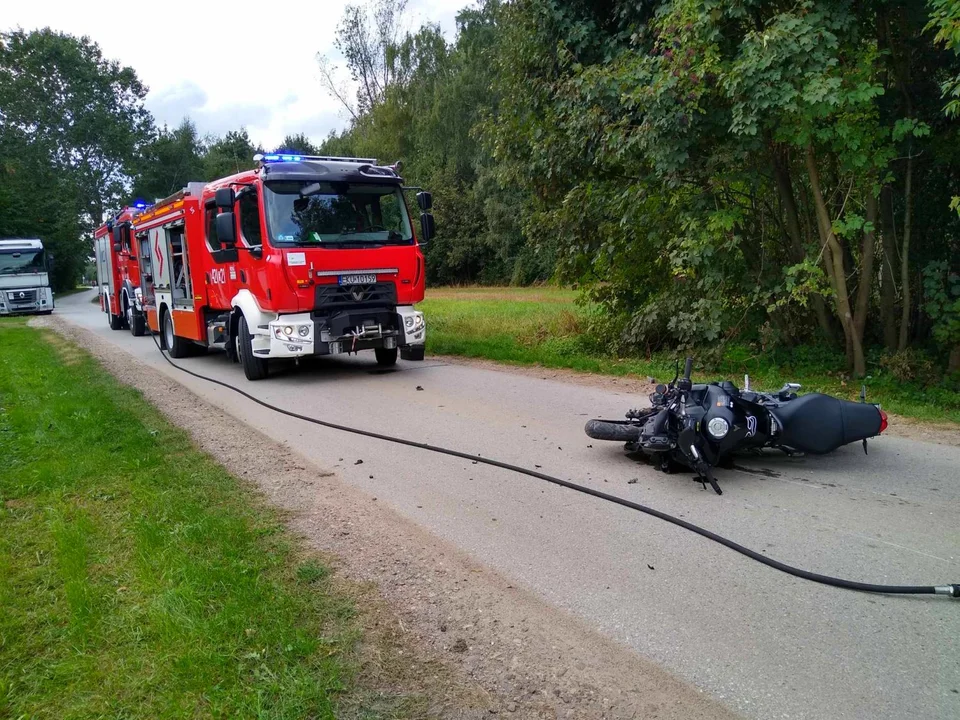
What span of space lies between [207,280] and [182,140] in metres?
61.0

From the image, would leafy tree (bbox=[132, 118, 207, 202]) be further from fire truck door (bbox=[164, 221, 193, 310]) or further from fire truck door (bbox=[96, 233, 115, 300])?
fire truck door (bbox=[164, 221, 193, 310])

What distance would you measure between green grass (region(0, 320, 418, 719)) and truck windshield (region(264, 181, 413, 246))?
4.64 meters

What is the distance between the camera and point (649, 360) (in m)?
12.5

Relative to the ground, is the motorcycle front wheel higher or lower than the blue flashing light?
lower

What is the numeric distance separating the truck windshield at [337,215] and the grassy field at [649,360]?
318cm

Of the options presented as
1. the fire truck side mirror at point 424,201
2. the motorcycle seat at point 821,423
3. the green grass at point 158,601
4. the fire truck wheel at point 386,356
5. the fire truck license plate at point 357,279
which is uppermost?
the fire truck side mirror at point 424,201

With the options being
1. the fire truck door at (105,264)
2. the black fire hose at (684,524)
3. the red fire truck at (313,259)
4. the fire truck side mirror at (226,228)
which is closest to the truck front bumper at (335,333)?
the red fire truck at (313,259)

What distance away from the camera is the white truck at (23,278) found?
101 feet

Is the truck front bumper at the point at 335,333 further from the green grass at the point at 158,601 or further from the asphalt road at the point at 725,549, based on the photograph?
the green grass at the point at 158,601

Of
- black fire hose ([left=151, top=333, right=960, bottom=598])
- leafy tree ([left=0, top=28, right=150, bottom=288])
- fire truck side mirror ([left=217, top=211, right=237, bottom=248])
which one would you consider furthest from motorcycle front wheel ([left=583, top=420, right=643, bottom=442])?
leafy tree ([left=0, top=28, right=150, bottom=288])

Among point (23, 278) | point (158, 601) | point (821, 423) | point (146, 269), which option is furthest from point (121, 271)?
point (821, 423)

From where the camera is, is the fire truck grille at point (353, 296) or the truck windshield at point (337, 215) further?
the fire truck grille at point (353, 296)

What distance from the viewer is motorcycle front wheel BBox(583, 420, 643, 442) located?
6.29 metres

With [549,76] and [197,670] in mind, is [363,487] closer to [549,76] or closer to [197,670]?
[197,670]
